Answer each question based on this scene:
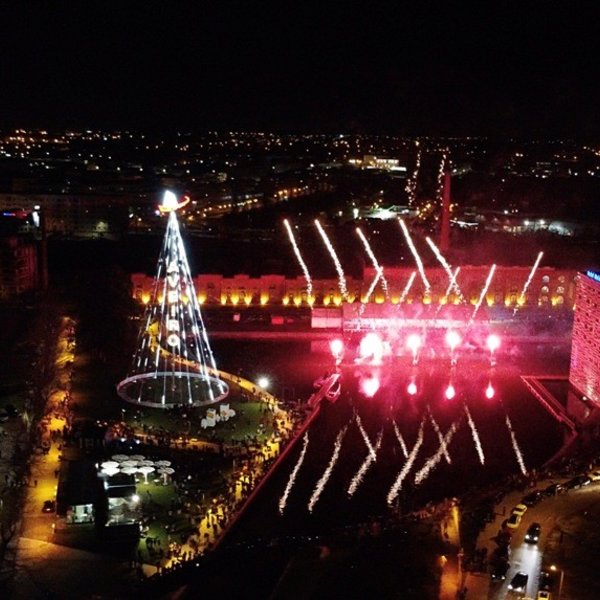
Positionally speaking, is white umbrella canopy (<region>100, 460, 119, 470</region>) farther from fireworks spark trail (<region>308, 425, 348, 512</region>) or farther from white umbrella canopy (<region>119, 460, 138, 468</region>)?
fireworks spark trail (<region>308, 425, 348, 512</region>)

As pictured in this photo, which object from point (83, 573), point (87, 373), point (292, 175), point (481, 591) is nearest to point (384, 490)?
point (481, 591)

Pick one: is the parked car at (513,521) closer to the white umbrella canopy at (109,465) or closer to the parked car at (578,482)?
the parked car at (578,482)

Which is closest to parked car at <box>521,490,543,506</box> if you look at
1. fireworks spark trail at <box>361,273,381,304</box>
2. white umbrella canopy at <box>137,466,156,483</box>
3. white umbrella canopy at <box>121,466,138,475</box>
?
white umbrella canopy at <box>137,466,156,483</box>

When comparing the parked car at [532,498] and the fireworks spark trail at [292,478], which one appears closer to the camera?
the parked car at [532,498]

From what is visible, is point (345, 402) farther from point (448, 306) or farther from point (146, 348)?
point (448, 306)

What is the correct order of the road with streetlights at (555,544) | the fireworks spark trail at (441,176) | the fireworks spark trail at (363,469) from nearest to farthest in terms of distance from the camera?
the road with streetlights at (555,544)
the fireworks spark trail at (363,469)
the fireworks spark trail at (441,176)

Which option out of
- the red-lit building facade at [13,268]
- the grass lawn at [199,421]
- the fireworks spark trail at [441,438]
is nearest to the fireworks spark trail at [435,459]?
the fireworks spark trail at [441,438]
